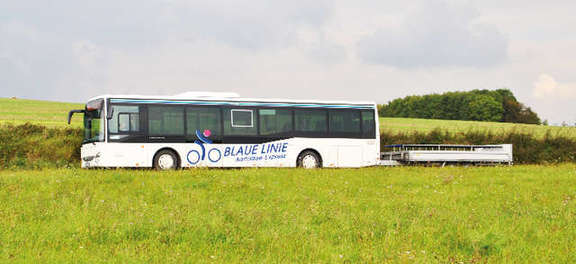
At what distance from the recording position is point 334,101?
2580 cm

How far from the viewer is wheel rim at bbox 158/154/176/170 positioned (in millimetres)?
22688

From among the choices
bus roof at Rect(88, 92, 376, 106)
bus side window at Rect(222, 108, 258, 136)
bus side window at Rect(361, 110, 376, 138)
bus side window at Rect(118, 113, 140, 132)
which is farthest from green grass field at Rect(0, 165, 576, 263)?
bus side window at Rect(361, 110, 376, 138)

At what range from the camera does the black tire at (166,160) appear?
74.3 ft

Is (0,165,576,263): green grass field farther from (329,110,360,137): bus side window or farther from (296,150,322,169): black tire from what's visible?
(329,110,360,137): bus side window

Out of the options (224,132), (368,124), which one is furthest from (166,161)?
→ (368,124)

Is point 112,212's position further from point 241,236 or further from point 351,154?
point 351,154

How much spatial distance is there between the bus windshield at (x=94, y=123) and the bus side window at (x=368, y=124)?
11071mm

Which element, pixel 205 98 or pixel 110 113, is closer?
pixel 110 113

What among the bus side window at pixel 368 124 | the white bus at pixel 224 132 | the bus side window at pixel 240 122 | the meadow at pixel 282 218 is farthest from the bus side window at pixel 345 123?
the meadow at pixel 282 218

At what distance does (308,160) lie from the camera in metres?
24.8

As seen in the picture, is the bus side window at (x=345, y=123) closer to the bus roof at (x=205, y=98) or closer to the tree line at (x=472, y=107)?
the bus roof at (x=205, y=98)

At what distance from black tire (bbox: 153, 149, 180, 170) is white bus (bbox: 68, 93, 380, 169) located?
0.13 ft

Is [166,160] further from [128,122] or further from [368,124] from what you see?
[368,124]

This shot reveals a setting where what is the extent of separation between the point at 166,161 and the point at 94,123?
3204mm
